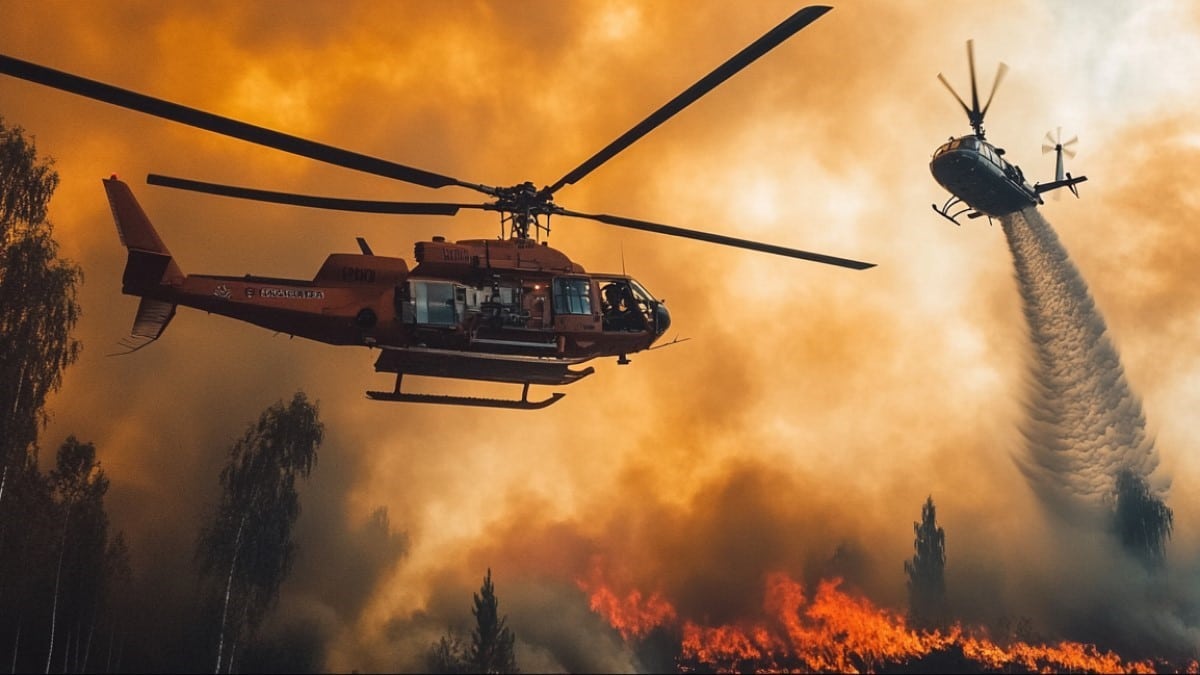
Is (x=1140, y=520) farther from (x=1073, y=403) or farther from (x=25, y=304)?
(x=25, y=304)

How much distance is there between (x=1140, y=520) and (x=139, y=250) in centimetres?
3697

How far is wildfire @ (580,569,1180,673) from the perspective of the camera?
3469 centimetres

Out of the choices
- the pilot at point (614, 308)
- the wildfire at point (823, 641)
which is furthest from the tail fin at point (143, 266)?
the wildfire at point (823, 641)

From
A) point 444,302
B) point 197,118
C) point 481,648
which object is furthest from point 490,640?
point 197,118

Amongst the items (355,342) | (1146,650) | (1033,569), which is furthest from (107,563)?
(1146,650)

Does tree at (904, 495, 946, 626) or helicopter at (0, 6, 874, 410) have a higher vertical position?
helicopter at (0, 6, 874, 410)

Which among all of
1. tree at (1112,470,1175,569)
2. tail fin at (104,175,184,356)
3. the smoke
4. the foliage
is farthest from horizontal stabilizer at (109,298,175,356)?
tree at (1112,470,1175,569)

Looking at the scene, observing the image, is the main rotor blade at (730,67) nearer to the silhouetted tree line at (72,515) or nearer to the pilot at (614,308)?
the pilot at (614,308)

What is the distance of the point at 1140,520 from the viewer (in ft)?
137

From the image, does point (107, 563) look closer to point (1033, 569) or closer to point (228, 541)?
point (228, 541)

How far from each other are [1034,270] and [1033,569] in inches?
427

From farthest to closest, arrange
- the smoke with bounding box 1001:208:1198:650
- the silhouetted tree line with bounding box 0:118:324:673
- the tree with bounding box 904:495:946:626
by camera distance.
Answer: the smoke with bounding box 1001:208:1198:650
the tree with bounding box 904:495:946:626
the silhouetted tree line with bounding box 0:118:324:673

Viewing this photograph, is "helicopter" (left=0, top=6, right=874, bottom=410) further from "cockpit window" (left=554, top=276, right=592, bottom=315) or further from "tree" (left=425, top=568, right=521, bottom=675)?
"tree" (left=425, top=568, right=521, bottom=675)

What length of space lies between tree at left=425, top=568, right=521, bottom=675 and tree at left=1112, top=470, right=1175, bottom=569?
23805 mm
